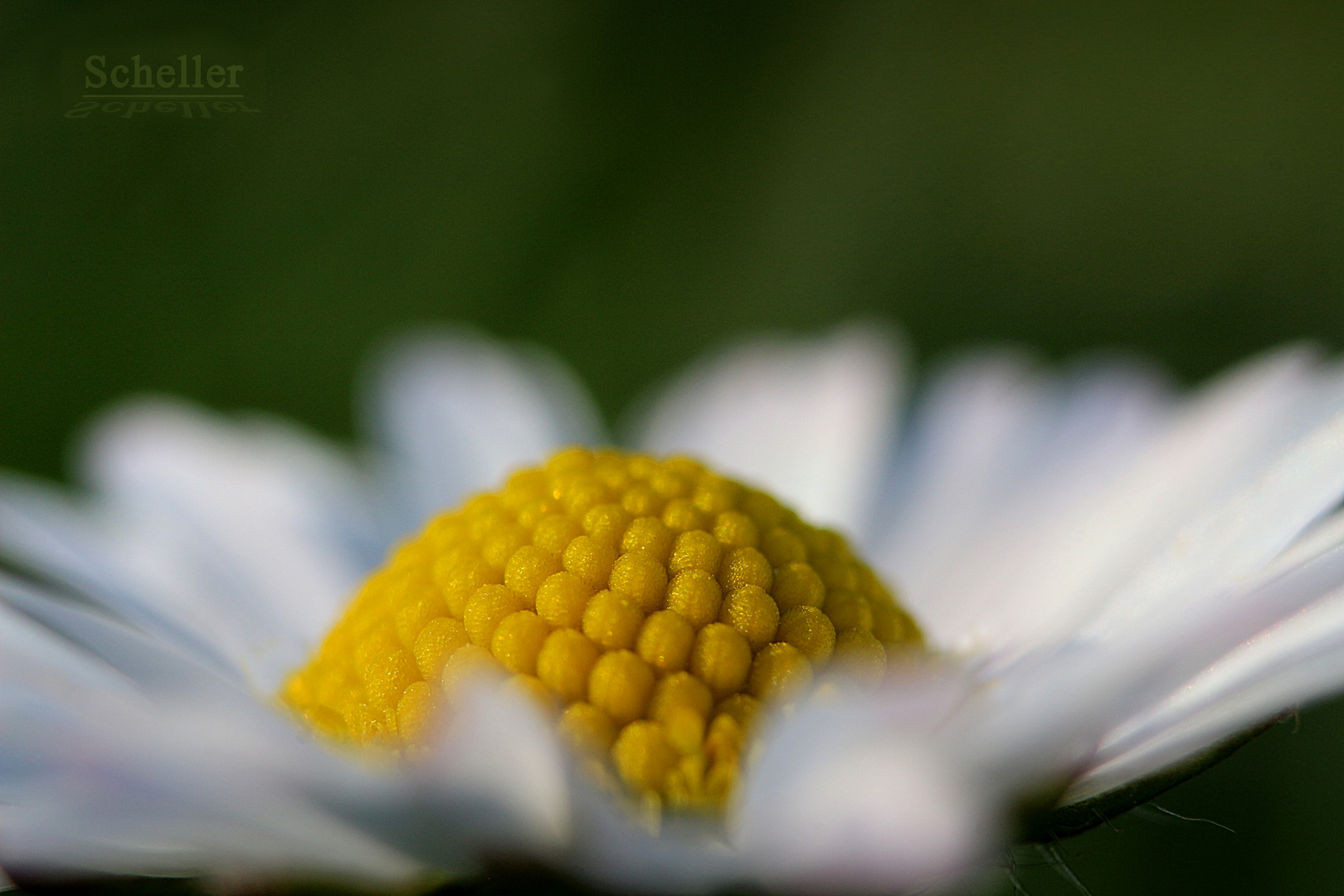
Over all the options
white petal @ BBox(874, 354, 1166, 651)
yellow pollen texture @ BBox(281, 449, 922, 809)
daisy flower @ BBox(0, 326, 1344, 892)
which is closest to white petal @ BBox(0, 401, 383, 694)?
daisy flower @ BBox(0, 326, 1344, 892)

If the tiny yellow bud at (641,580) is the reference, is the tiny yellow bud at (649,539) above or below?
above

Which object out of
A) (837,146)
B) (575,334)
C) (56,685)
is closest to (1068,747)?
(56,685)

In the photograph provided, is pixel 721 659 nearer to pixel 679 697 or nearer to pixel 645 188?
pixel 679 697

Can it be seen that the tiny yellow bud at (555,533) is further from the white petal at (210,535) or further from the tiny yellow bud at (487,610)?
the white petal at (210,535)

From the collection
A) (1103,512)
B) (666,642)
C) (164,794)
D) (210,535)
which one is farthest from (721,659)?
(210,535)

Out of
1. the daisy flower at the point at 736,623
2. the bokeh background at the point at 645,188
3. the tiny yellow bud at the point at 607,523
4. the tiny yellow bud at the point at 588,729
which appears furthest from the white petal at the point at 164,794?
the bokeh background at the point at 645,188

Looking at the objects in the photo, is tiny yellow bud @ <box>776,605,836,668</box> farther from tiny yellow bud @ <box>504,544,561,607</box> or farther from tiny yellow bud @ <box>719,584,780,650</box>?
tiny yellow bud @ <box>504,544,561,607</box>
